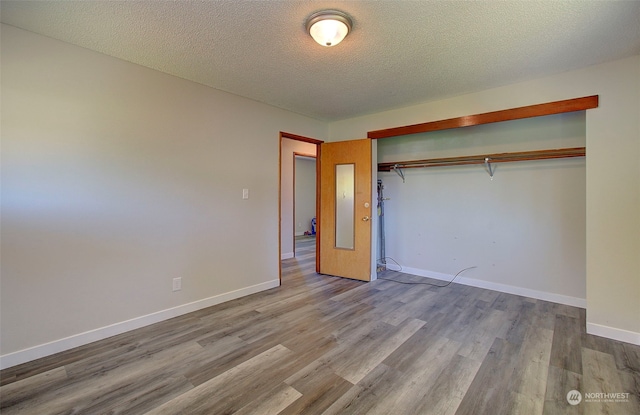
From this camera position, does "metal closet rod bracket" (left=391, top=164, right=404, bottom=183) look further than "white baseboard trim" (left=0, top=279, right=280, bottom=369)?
Yes


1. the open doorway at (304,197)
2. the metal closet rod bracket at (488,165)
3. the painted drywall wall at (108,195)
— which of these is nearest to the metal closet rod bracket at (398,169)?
the metal closet rod bracket at (488,165)

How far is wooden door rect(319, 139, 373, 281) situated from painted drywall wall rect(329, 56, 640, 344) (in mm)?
2349

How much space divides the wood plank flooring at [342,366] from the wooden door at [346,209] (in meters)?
1.15

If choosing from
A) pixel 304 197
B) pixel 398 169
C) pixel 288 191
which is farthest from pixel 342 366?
pixel 304 197

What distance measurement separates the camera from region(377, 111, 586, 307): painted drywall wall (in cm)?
323

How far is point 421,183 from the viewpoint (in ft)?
14.5

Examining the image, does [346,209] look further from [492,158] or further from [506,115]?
[506,115]

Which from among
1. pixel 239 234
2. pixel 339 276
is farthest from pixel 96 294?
pixel 339 276

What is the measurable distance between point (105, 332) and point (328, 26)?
10.2 feet

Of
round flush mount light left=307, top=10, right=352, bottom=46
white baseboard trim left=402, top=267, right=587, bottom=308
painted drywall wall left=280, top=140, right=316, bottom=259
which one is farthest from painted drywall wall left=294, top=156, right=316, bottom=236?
round flush mount light left=307, top=10, right=352, bottom=46

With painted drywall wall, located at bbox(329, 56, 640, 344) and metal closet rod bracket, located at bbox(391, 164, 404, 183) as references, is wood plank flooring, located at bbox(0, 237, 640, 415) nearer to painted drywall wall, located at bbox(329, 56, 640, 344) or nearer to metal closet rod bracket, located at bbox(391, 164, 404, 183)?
painted drywall wall, located at bbox(329, 56, 640, 344)

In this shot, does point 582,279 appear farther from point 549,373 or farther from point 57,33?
point 57,33

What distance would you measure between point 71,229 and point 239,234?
5.26 feet

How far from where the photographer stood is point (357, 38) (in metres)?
2.21
